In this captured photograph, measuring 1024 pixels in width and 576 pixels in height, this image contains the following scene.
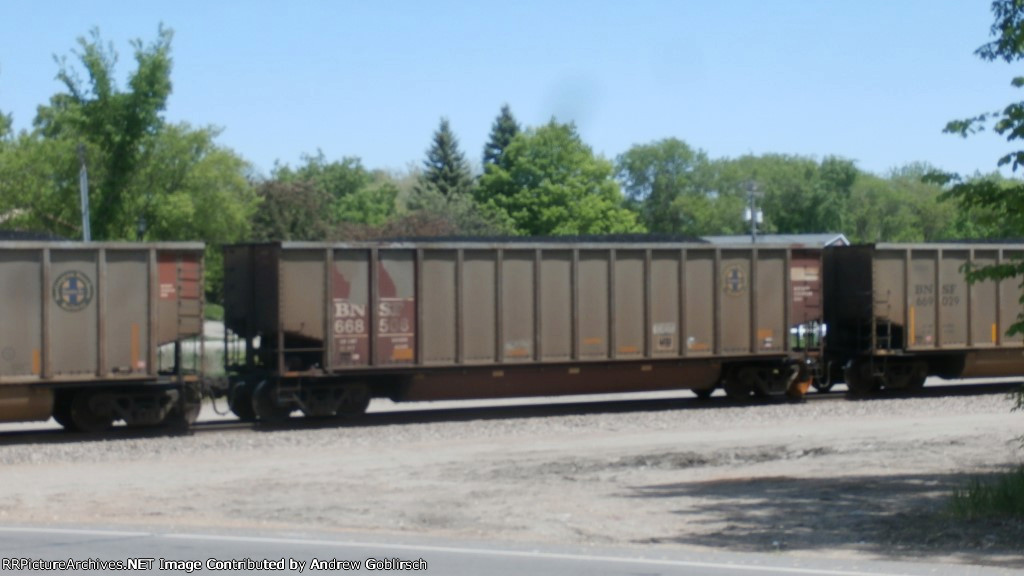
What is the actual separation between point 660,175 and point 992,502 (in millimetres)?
125756

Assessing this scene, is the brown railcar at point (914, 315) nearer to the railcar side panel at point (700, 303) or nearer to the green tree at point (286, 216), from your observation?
the railcar side panel at point (700, 303)

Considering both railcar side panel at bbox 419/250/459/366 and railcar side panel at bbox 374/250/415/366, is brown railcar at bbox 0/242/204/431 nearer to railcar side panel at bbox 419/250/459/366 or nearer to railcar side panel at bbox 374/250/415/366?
railcar side panel at bbox 374/250/415/366

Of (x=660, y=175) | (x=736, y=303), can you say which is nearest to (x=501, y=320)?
(x=736, y=303)

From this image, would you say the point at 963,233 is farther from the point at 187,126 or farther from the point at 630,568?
the point at 630,568

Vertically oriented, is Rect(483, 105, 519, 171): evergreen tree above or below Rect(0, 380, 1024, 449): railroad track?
above

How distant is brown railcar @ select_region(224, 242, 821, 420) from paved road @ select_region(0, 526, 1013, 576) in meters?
11.5

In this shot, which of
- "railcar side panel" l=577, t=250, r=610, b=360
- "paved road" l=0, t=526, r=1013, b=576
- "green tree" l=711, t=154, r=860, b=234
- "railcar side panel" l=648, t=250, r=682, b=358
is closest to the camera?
"paved road" l=0, t=526, r=1013, b=576

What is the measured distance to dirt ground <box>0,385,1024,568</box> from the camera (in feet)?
40.1

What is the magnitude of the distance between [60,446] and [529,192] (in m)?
74.0

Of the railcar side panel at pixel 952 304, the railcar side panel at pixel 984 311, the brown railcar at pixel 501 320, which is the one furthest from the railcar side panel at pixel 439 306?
the railcar side panel at pixel 984 311

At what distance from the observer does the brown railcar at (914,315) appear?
2802 cm

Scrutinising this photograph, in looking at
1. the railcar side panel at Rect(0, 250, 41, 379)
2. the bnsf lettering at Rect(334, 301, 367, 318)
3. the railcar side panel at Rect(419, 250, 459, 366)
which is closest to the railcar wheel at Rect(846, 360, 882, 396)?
the railcar side panel at Rect(419, 250, 459, 366)

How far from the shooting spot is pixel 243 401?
23.6 metres

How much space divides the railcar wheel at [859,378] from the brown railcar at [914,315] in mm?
21
